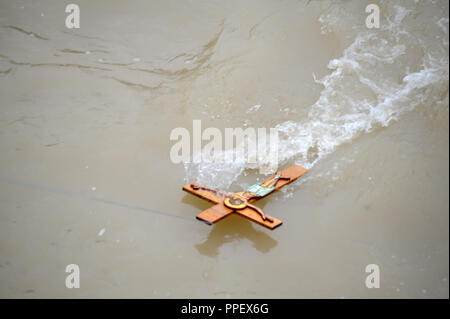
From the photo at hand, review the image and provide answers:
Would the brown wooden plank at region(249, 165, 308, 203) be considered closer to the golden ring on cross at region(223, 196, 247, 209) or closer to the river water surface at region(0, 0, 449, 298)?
the river water surface at region(0, 0, 449, 298)

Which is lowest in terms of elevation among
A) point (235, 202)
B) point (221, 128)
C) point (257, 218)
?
point (257, 218)

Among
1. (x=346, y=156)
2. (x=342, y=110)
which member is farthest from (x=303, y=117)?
(x=346, y=156)

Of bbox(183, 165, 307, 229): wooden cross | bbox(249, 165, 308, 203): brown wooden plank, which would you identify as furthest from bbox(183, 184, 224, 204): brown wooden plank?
bbox(249, 165, 308, 203): brown wooden plank

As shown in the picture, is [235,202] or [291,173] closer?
[235,202]

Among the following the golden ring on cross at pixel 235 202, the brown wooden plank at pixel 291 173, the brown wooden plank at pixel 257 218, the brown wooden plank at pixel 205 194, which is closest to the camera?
the brown wooden plank at pixel 257 218

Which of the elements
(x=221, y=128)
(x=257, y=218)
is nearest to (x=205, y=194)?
→ (x=257, y=218)

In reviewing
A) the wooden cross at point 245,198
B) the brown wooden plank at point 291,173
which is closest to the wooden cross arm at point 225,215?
the wooden cross at point 245,198

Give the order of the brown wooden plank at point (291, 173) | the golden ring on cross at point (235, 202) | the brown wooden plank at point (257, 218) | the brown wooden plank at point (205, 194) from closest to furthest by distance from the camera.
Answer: the brown wooden plank at point (257, 218)
the golden ring on cross at point (235, 202)
the brown wooden plank at point (205, 194)
the brown wooden plank at point (291, 173)

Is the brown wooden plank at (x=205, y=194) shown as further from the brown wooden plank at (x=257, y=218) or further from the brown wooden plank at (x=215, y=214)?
the brown wooden plank at (x=257, y=218)

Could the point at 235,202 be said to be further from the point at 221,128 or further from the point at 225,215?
the point at 221,128
